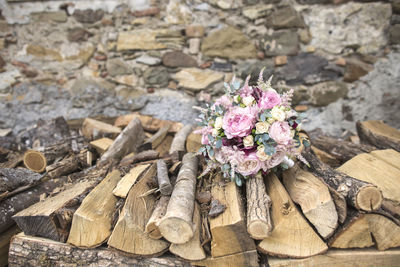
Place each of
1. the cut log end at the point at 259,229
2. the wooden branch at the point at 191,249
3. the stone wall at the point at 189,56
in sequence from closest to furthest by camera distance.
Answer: the cut log end at the point at 259,229 < the wooden branch at the point at 191,249 < the stone wall at the point at 189,56

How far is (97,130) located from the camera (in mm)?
2822

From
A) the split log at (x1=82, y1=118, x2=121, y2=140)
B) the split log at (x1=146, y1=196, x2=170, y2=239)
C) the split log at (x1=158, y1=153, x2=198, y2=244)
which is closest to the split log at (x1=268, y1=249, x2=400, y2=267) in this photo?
the split log at (x1=158, y1=153, x2=198, y2=244)

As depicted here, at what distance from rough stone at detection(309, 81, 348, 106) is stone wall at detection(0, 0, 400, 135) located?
0.5 inches

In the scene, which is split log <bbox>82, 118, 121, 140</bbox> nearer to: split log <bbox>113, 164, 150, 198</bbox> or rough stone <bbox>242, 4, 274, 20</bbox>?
split log <bbox>113, 164, 150, 198</bbox>

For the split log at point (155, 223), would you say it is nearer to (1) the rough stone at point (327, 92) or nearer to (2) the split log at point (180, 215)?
(2) the split log at point (180, 215)

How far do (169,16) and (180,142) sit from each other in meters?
1.69

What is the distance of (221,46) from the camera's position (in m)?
3.28

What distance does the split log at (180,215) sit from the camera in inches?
52.5

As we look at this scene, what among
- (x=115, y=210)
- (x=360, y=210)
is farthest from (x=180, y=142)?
(x=360, y=210)

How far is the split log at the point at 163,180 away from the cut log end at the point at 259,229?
1.88 feet

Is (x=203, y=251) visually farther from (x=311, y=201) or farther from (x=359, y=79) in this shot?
(x=359, y=79)

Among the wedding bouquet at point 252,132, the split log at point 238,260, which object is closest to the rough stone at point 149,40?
the wedding bouquet at point 252,132

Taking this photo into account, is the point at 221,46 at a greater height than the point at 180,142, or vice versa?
the point at 221,46

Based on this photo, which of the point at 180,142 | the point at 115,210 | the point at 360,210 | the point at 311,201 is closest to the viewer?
the point at 360,210
